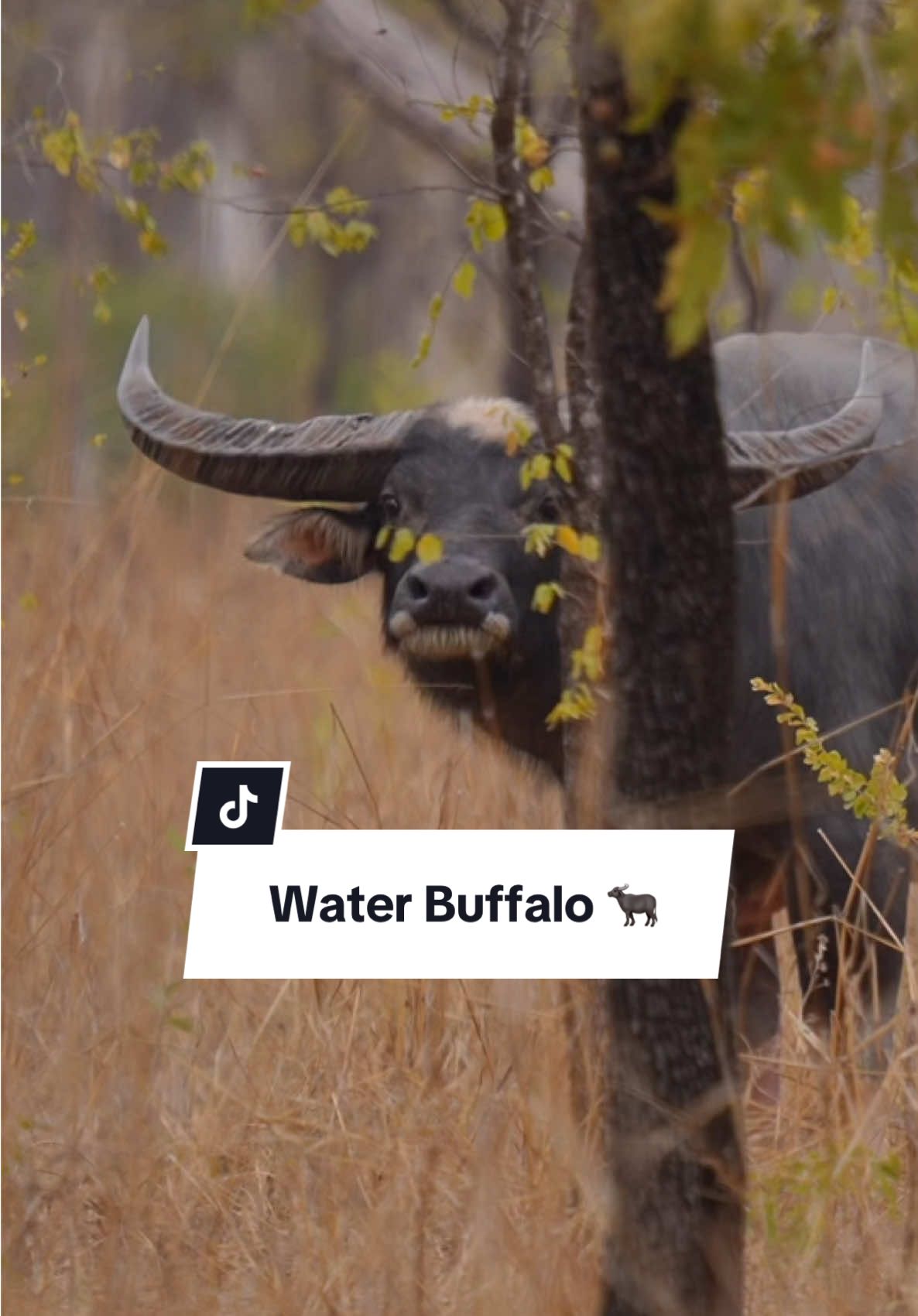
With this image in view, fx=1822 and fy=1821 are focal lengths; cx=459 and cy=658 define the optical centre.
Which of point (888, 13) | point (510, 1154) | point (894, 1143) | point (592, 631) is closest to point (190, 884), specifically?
point (510, 1154)

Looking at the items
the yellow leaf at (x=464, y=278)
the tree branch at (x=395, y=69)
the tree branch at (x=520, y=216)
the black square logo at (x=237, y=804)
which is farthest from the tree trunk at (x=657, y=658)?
the tree branch at (x=395, y=69)

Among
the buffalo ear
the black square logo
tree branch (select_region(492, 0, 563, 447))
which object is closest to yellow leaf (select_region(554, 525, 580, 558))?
tree branch (select_region(492, 0, 563, 447))

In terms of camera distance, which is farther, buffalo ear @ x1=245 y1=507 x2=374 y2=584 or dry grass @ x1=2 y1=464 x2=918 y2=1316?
buffalo ear @ x1=245 y1=507 x2=374 y2=584

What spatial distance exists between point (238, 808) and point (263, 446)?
108cm

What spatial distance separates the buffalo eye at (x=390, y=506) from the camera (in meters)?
3.43

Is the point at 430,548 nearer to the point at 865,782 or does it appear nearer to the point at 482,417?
the point at 865,782

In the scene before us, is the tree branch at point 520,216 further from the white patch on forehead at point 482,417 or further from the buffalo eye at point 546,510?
the white patch on forehead at point 482,417

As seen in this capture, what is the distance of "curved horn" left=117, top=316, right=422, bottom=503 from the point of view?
137 inches

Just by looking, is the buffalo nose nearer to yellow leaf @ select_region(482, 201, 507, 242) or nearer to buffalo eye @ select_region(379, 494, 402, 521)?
buffalo eye @ select_region(379, 494, 402, 521)

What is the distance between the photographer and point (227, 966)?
256 centimetres

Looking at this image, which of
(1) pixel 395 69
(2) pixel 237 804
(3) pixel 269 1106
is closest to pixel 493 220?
(2) pixel 237 804

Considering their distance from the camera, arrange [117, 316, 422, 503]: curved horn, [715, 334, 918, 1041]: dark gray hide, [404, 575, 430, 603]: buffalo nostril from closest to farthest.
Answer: [404, 575, 430, 603]: buffalo nostril
[715, 334, 918, 1041]: dark gray hide
[117, 316, 422, 503]: curved horn

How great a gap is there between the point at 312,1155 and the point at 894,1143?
35.1 inches

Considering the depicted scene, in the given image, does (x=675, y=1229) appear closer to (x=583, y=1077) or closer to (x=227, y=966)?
(x=583, y=1077)
